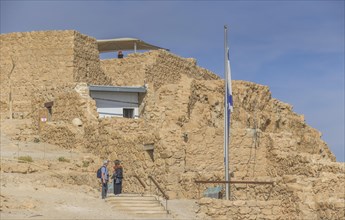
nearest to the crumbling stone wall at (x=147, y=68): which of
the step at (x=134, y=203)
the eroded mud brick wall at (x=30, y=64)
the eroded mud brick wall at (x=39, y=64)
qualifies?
the eroded mud brick wall at (x=39, y=64)

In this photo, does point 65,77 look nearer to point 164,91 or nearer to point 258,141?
point 164,91

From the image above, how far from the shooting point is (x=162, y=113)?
2888 centimetres

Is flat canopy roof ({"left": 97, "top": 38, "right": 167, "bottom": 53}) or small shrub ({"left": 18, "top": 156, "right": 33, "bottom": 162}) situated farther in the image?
flat canopy roof ({"left": 97, "top": 38, "right": 167, "bottom": 53})

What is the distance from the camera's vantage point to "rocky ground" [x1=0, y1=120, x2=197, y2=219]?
59.4 feet

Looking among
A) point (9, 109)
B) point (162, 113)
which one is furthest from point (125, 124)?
point (9, 109)

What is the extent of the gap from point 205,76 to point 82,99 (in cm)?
1268

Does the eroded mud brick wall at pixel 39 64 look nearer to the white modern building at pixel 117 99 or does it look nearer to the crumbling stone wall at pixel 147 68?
the crumbling stone wall at pixel 147 68

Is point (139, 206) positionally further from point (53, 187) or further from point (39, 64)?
point (39, 64)

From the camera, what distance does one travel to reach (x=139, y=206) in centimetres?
2036

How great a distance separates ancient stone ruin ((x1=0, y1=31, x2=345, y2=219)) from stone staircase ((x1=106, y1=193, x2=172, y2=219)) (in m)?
1.58

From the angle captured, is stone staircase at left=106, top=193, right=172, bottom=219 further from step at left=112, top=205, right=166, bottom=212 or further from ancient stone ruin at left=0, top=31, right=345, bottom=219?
ancient stone ruin at left=0, top=31, right=345, bottom=219

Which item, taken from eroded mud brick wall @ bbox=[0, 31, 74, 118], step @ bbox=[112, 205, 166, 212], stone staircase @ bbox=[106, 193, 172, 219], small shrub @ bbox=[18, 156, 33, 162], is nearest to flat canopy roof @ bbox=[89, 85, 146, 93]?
eroded mud brick wall @ bbox=[0, 31, 74, 118]

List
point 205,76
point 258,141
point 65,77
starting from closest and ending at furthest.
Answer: point 258,141, point 65,77, point 205,76

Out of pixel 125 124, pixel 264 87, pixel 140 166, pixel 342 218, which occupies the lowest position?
pixel 342 218
